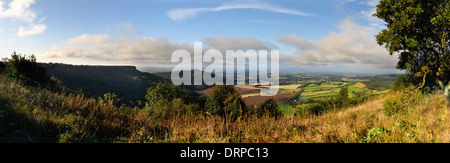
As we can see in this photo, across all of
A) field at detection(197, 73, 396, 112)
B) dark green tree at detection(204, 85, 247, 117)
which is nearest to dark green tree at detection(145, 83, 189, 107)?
field at detection(197, 73, 396, 112)

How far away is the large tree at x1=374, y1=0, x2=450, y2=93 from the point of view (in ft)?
35.2

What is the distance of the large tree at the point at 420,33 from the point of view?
10.7 m

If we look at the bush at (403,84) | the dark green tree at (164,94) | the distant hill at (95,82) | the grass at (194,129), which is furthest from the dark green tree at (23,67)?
the distant hill at (95,82)

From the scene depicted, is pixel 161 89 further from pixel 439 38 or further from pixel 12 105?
pixel 439 38

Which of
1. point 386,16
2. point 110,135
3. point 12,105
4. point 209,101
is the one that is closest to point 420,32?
point 386,16

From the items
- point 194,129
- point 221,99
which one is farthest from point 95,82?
point 194,129

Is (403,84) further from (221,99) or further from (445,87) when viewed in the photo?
(221,99)

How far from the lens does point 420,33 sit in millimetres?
11828

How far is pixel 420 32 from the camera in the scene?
11805 mm

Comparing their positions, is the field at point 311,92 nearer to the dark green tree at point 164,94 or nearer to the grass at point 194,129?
the dark green tree at point 164,94

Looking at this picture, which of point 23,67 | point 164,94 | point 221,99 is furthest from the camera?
point 164,94

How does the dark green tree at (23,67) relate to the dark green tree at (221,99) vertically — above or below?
above

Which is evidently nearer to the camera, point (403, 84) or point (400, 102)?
point (400, 102)

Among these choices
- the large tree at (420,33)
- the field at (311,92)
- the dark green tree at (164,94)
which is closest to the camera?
the large tree at (420,33)
